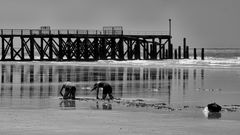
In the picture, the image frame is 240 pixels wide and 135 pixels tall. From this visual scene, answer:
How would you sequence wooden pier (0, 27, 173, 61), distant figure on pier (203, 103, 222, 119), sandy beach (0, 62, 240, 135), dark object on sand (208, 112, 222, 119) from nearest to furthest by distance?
sandy beach (0, 62, 240, 135)
dark object on sand (208, 112, 222, 119)
distant figure on pier (203, 103, 222, 119)
wooden pier (0, 27, 173, 61)

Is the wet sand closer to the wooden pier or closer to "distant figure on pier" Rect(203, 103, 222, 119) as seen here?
"distant figure on pier" Rect(203, 103, 222, 119)

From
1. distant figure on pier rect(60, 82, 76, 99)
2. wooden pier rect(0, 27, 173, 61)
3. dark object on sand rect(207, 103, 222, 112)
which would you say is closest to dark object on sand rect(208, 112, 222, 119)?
dark object on sand rect(207, 103, 222, 112)

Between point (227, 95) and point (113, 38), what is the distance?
6153cm

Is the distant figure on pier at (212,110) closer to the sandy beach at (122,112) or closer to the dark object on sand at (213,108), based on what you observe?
the dark object on sand at (213,108)

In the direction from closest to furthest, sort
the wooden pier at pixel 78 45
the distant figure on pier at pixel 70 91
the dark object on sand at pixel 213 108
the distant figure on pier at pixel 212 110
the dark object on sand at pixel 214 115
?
the dark object on sand at pixel 214 115
the distant figure on pier at pixel 212 110
the dark object on sand at pixel 213 108
the distant figure on pier at pixel 70 91
the wooden pier at pixel 78 45

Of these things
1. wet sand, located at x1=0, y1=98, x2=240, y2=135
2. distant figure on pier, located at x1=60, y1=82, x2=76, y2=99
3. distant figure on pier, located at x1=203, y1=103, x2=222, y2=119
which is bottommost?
wet sand, located at x1=0, y1=98, x2=240, y2=135

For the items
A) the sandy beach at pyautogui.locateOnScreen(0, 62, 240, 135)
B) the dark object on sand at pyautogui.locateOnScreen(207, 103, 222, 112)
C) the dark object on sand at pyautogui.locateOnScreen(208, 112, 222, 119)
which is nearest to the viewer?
the sandy beach at pyautogui.locateOnScreen(0, 62, 240, 135)

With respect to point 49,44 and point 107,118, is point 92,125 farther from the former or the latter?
point 49,44

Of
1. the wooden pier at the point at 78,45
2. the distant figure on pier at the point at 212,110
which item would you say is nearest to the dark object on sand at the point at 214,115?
the distant figure on pier at the point at 212,110

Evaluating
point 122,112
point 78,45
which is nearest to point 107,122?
point 122,112

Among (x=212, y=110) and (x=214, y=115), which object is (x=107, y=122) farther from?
(x=212, y=110)

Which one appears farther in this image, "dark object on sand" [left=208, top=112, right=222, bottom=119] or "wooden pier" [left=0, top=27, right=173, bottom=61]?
"wooden pier" [left=0, top=27, right=173, bottom=61]

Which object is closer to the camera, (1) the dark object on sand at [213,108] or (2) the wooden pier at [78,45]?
(1) the dark object on sand at [213,108]

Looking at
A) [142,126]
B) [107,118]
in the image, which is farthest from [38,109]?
[142,126]
